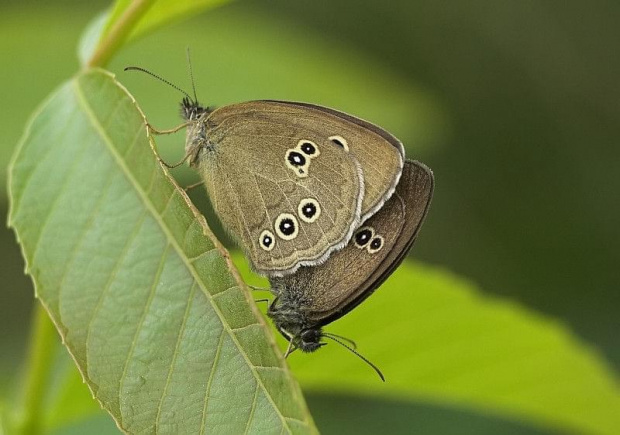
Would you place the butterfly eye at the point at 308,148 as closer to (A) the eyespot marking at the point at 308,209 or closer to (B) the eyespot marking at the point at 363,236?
(A) the eyespot marking at the point at 308,209

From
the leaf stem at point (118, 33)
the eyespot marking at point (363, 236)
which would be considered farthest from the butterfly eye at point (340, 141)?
the leaf stem at point (118, 33)

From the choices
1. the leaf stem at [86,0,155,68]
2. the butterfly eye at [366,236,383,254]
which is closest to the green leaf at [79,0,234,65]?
the leaf stem at [86,0,155,68]

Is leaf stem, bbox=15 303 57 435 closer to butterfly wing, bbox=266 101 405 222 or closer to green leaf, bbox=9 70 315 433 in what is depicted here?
green leaf, bbox=9 70 315 433

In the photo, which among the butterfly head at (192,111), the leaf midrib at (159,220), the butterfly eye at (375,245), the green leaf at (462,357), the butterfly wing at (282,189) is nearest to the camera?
the leaf midrib at (159,220)

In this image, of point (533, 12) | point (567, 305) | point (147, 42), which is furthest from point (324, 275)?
point (533, 12)

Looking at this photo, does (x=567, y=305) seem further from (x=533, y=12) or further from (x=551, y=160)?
(x=533, y=12)

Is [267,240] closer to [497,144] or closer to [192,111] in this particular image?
[192,111]
